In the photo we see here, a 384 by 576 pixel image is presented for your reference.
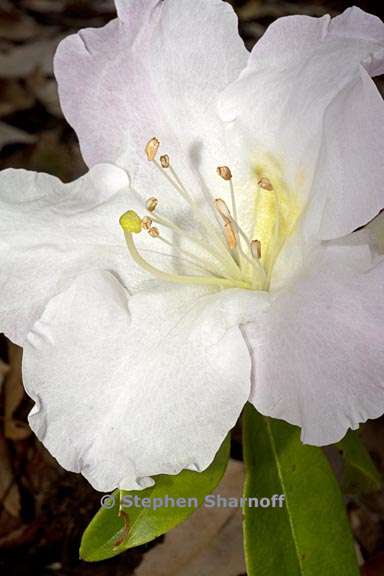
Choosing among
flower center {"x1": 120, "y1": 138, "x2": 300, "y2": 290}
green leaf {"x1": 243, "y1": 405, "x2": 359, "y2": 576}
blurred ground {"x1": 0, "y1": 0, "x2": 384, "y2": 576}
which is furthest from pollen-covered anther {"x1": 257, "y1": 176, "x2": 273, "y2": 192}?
blurred ground {"x1": 0, "y1": 0, "x2": 384, "y2": 576}

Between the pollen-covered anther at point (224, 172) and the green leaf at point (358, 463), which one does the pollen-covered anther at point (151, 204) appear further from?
the green leaf at point (358, 463)

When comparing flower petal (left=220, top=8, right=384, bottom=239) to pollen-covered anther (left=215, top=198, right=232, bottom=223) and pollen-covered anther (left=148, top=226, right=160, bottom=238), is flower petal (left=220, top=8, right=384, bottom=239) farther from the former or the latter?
pollen-covered anther (left=148, top=226, right=160, bottom=238)

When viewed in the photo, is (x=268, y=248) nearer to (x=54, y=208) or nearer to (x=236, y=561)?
(x=54, y=208)

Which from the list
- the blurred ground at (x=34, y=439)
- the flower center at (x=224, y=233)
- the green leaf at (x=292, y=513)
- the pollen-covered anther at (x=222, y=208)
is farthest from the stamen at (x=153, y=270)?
the blurred ground at (x=34, y=439)

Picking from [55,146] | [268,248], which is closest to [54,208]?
[268,248]

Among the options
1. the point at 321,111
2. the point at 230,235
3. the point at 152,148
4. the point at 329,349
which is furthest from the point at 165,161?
the point at 329,349

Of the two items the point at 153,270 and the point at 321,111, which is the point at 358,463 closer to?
the point at 153,270

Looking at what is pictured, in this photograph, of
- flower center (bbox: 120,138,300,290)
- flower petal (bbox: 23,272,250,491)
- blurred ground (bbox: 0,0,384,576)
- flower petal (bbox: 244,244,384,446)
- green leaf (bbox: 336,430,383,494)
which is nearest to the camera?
flower petal (bbox: 244,244,384,446)
